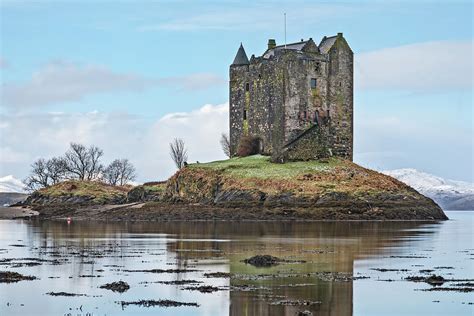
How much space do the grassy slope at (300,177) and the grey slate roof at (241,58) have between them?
12644mm

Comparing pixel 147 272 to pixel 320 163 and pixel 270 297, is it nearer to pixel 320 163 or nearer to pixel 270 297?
pixel 270 297

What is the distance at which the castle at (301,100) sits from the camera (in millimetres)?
92562

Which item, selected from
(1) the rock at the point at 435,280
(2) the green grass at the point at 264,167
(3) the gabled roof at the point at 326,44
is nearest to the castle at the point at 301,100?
(3) the gabled roof at the point at 326,44

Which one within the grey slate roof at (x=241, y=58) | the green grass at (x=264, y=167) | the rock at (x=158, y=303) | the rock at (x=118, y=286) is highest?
the grey slate roof at (x=241, y=58)

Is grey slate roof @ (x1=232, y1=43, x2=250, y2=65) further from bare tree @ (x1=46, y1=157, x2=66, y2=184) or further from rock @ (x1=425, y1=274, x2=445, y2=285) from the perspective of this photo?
rock @ (x1=425, y1=274, x2=445, y2=285)

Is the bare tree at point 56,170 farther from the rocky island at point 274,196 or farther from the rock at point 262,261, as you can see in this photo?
the rock at point 262,261

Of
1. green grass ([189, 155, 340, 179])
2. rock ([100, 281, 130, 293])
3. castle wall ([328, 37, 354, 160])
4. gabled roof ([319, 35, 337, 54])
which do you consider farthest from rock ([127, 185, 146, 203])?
rock ([100, 281, 130, 293])

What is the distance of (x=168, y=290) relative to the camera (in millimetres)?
27312

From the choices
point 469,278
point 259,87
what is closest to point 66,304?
point 469,278

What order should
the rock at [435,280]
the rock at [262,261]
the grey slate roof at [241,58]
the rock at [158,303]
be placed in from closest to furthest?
the rock at [158,303]
the rock at [435,280]
the rock at [262,261]
the grey slate roof at [241,58]

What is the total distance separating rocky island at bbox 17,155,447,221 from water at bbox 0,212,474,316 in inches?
939

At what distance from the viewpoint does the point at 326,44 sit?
9619cm

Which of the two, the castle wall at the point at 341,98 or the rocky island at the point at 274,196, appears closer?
the rocky island at the point at 274,196

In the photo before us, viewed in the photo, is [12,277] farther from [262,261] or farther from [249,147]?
[249,147]
